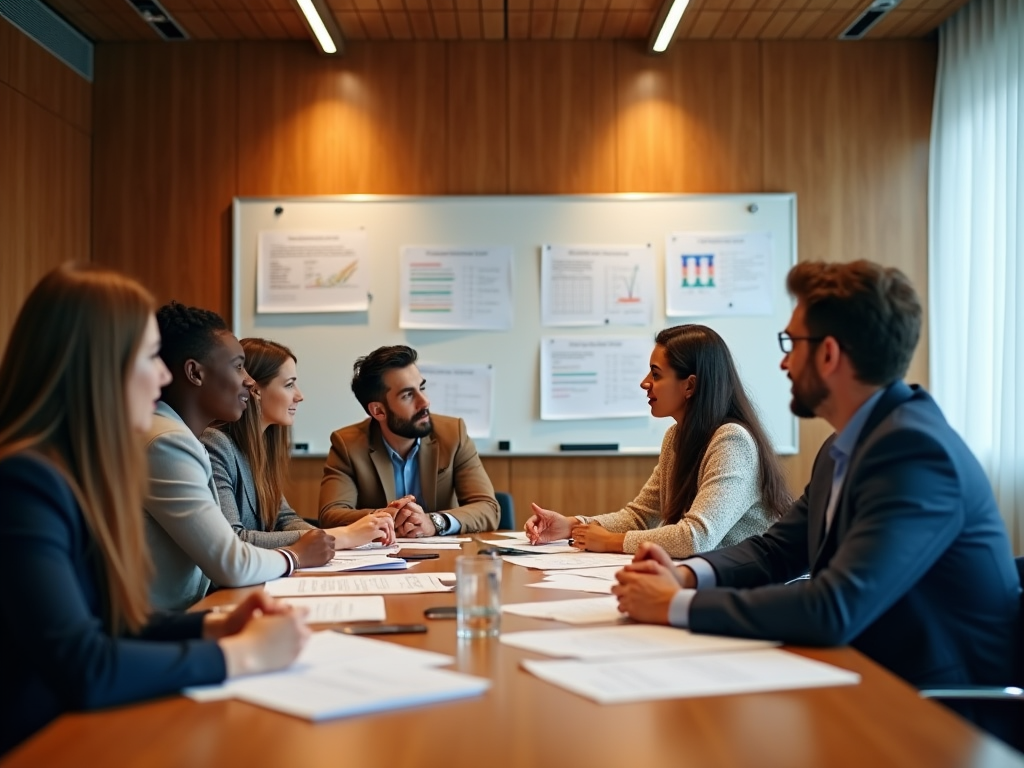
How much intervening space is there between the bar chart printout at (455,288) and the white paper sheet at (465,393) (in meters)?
0.22

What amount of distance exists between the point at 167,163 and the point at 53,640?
4.60 metres

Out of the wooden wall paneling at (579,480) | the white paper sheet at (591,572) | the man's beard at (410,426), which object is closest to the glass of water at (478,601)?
the white paper sheet at (591,572)

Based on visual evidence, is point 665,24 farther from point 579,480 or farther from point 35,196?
point 35,196

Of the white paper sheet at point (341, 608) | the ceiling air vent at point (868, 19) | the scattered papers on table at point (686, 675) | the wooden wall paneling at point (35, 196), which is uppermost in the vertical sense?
the ceiling air vent at point (868, 19)

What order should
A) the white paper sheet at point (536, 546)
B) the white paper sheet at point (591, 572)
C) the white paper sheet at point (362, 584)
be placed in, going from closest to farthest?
1. the white paper sheet at point (362, 584)
2. the white paper sheet at point (591, 572)
3. the white paper sheet at point (536, 546)

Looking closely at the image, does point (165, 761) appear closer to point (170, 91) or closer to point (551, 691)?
point (551, 691)

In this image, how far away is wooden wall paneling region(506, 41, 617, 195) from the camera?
5457mm

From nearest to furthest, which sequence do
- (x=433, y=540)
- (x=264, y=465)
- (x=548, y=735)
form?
1. (x=548, y=735)
2. (x=433, y=540)
3. (x=264, y=465)

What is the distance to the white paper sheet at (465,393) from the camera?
17.6 feet

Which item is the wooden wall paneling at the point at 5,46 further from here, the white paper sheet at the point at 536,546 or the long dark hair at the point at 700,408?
the long dark hair at the point at 700,408

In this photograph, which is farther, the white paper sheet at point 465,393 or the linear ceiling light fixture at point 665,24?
the white paper sheet at point 465,393

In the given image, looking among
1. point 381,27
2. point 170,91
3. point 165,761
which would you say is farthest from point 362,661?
point 170,91

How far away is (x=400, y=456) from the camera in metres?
4.23

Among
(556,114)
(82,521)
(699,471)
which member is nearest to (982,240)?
(556,114)
